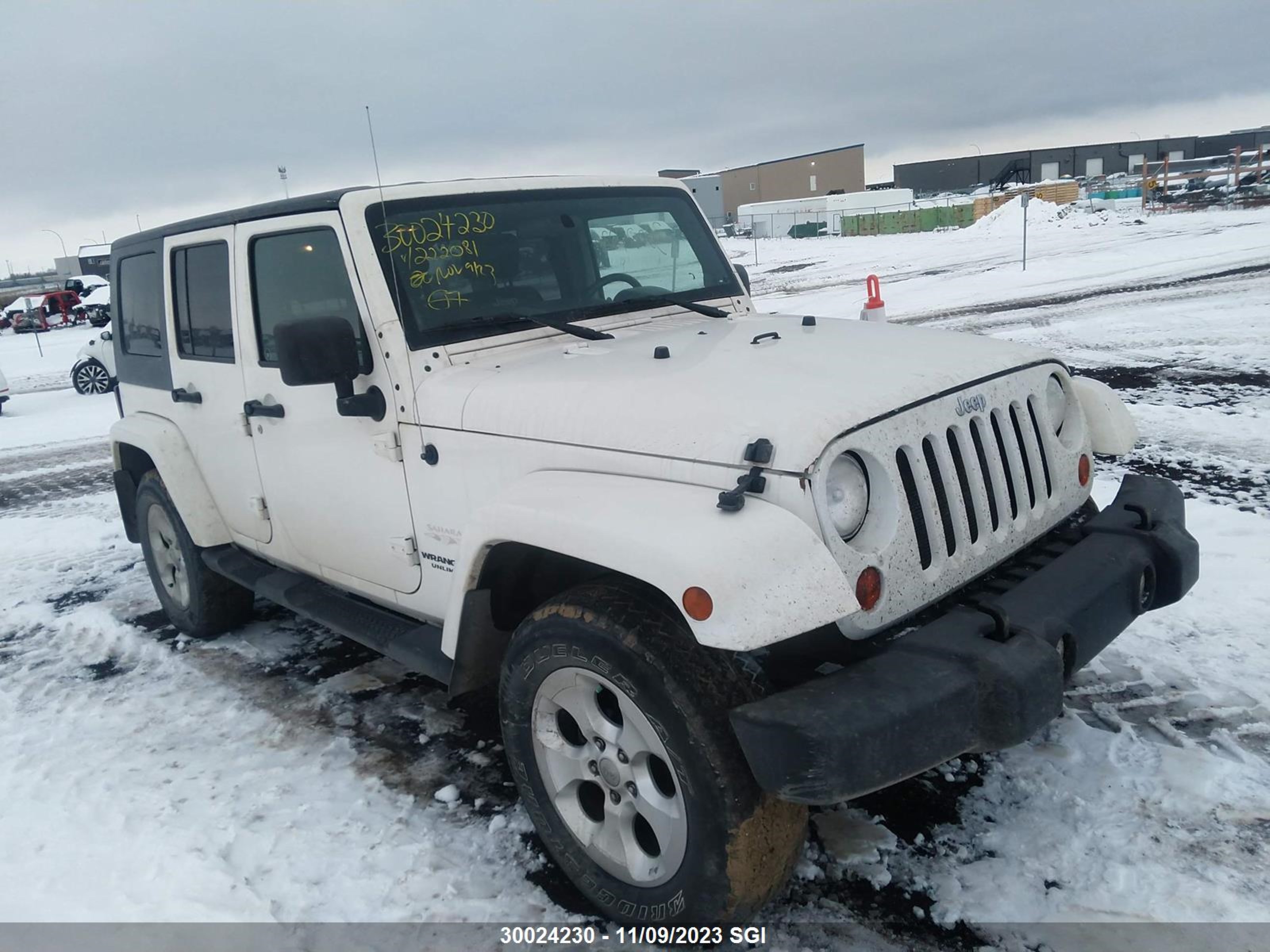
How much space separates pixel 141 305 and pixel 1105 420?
462cm

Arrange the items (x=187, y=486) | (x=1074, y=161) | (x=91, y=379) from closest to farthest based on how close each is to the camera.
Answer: (x=187, y=486), (x=91, y=379), (x=1074, y=161)

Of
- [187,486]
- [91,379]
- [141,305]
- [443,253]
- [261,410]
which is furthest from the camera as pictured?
[91,379]

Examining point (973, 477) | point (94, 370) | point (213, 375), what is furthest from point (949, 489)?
point (94, 370)

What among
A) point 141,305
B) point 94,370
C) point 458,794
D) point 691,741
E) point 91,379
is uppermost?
point 141,305

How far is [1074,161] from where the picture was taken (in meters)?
68.8

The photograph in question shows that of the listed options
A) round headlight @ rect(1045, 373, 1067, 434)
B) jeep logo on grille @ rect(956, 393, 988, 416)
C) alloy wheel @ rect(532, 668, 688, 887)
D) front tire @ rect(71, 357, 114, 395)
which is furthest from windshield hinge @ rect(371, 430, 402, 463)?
→ front tire @ rect(71, 357, 114, 395)

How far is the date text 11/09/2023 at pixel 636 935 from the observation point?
8.14 feet

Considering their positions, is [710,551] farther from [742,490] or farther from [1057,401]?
[1057,401]

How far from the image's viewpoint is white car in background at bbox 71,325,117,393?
15086 mm

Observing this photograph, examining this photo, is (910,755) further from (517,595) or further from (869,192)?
(869,192)

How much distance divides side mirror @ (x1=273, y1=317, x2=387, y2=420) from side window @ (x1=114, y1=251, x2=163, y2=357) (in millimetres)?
2071

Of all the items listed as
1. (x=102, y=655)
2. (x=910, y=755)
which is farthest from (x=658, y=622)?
(x=102, y=655)

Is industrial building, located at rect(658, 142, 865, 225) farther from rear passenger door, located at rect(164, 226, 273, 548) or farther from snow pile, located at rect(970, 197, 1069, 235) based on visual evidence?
rear passenger door, located at rect(164, 226, 273, 548)

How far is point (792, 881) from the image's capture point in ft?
9.07
